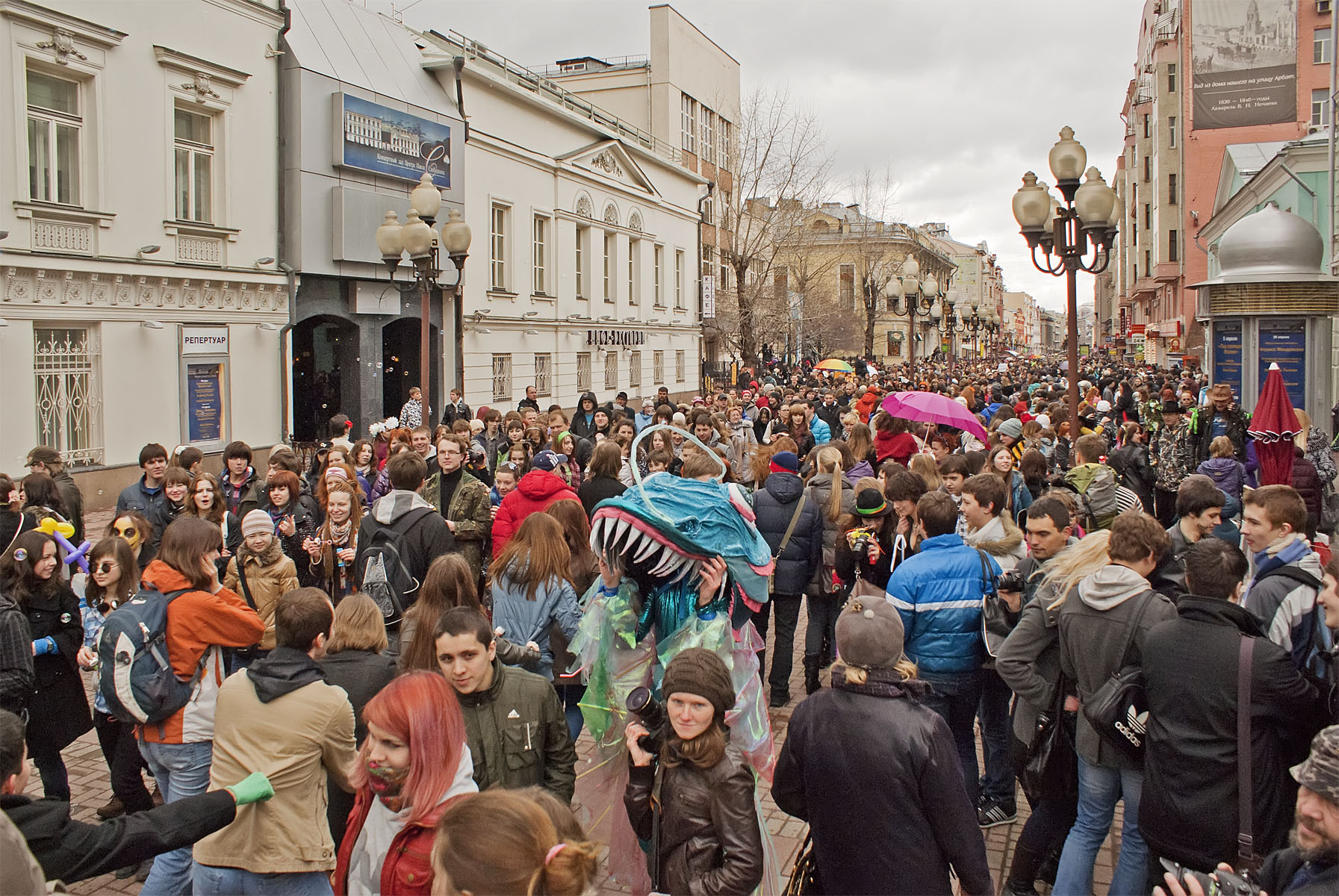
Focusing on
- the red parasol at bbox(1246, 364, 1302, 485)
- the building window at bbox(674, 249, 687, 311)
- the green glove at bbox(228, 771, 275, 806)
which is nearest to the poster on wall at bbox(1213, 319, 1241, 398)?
the red parasol at bbox(1246, 364, 1302, 485)

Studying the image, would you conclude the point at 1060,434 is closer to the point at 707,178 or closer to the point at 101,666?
the point at 101,666

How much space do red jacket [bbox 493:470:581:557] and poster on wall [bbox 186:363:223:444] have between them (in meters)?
12.0

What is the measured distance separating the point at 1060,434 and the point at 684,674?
9.18 meters

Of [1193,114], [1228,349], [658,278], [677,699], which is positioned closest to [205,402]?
[677,699]

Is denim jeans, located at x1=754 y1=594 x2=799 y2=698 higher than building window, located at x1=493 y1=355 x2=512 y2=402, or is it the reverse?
building window, located at x1=493 y1=355 x2=512 y2=402

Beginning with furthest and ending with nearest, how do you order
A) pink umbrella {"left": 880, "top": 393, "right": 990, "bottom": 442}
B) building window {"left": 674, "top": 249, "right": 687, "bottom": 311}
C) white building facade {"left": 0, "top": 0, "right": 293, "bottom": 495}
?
building window {"left": 674, "top": 249, "right": 687, "bottom": 311} < white building facade {"left": 0, "top": 0, "right": 293, "bottom": 495} < pink umbrella {"left": 880, "top": 393, "right": 990, "bottom": 442}

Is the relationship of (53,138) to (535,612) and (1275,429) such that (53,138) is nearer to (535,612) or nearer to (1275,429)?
(535,612)

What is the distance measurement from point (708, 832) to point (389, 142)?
19.9 meters

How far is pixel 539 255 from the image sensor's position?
28.7 metres

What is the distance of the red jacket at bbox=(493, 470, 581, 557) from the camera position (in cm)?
691

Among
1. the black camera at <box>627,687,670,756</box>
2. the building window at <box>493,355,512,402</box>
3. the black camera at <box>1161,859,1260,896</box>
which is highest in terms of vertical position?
the building window at <box>493,355,512,402</box>

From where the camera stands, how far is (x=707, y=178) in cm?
4441

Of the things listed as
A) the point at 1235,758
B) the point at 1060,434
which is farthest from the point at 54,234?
the point at 1235,758

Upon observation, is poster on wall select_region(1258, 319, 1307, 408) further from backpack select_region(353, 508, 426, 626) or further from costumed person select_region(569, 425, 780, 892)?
backpack select_region(353, 508, 426, 626)
